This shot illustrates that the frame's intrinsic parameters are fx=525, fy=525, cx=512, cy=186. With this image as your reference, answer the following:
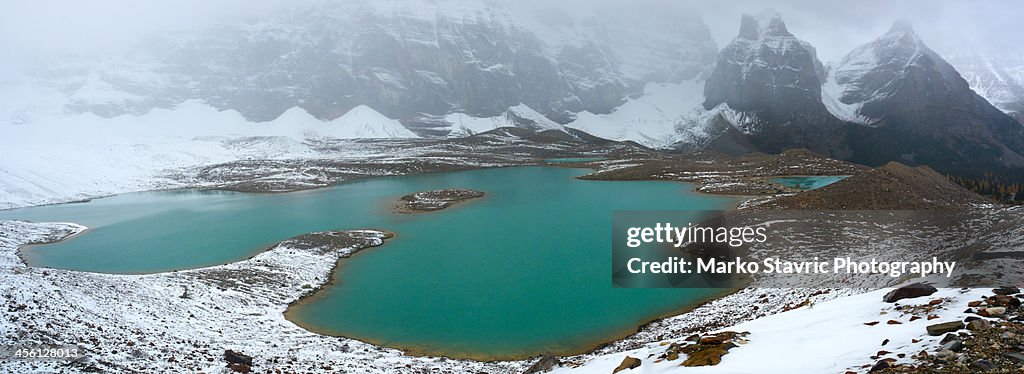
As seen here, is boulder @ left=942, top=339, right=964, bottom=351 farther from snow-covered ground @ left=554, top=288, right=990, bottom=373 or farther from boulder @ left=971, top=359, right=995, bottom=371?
boulder @ left=971, top=359, right=995, bottom=371

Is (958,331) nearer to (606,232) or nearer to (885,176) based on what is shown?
(606,232)

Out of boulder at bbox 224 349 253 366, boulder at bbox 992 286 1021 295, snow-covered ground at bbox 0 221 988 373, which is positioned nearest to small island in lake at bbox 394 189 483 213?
snow-covered ground at bbox 0 221 988 373

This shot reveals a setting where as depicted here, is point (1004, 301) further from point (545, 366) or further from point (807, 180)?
point (807, 180)

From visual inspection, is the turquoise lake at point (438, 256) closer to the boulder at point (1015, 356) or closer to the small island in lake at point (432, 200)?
the small island in lake at point (432, 200)

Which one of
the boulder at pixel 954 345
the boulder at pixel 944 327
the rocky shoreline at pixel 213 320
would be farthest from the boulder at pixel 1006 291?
the rocky shoreline at pixel 213 320

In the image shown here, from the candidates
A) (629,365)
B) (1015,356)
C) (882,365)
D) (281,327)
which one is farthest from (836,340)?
(281,327)

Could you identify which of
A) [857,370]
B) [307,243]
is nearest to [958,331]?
[857,370]
